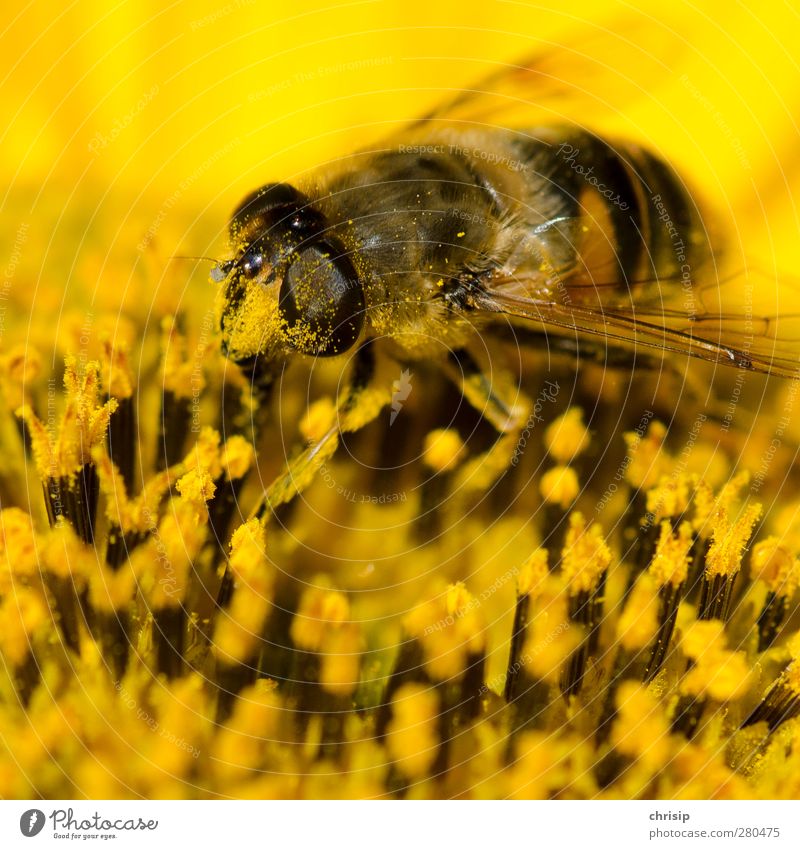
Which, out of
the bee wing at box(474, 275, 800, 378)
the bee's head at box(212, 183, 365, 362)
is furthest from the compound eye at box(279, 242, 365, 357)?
the bee wing at box(474, 275, 800, 378)

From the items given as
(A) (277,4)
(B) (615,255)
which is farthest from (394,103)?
(B) (615,255)

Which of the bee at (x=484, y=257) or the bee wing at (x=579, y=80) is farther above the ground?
the bee wing at (x=579, y=80)

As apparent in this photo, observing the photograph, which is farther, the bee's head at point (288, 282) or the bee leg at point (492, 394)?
the bee leg at point (492, 394)

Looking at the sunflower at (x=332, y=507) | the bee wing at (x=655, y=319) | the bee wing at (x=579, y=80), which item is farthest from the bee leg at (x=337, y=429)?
the bee wing at (x=579, y=80)

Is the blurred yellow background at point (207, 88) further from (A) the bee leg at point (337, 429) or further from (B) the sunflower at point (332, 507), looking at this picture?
(A) the bee leg at point (337, 429)

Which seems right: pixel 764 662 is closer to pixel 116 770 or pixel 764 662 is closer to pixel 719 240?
pixel 719 240

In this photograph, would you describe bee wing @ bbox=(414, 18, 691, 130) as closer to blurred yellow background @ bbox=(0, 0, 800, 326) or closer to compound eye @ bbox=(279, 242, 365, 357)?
blurred yellow background @ bbox=(0, 0, 800, 326)
